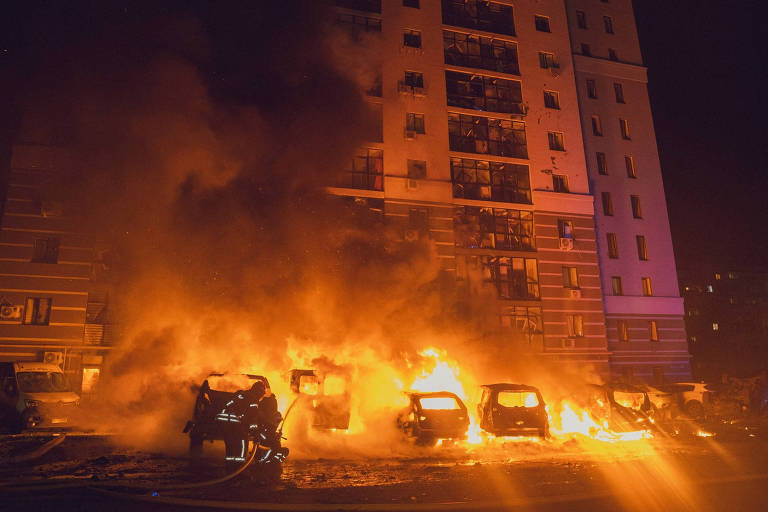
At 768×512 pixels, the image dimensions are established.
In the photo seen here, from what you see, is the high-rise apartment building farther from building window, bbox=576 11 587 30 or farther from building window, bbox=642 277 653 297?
building window, bbox=576 11 587 30

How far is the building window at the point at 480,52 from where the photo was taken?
98.9ft

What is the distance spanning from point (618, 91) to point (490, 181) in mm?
11854

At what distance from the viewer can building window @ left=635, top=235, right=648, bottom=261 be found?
1198 inches

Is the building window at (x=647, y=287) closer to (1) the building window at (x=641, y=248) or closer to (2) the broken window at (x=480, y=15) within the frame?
(1) the building window at (x=641, y=248)

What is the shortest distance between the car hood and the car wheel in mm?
23986

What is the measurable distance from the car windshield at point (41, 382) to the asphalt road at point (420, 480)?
3683mm

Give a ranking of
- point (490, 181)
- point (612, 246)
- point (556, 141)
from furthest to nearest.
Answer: point (556, 141)
point (612, 246)
point (490, 181)

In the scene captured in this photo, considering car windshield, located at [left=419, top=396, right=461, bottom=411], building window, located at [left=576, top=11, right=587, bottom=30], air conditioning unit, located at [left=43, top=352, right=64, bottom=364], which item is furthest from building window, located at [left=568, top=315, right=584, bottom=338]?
air conditioning unit, located at [left=43, top=352, right=64, bottom=364]

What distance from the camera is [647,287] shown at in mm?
30125

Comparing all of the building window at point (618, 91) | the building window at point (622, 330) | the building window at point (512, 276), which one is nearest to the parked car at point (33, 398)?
the building window at point (512, 276)

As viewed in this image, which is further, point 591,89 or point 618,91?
point 618,91

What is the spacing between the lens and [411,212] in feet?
86.7

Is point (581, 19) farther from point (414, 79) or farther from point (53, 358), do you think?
point (53, 358)

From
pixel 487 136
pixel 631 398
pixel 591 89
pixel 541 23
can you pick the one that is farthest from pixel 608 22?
pixel 631 398
